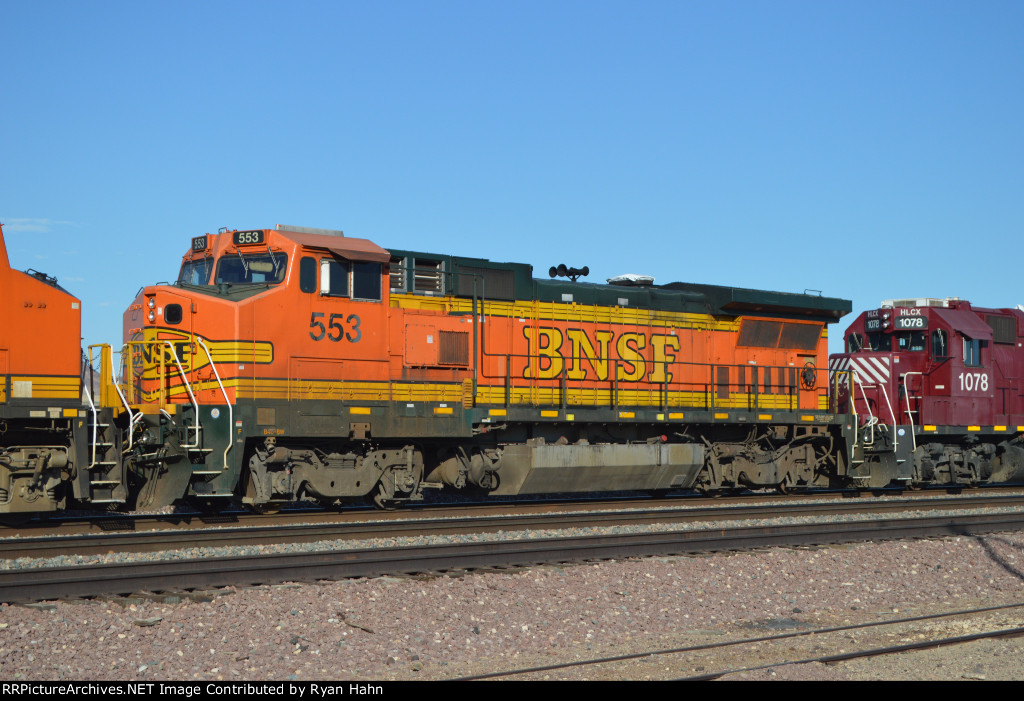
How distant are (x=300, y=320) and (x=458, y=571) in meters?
5.19

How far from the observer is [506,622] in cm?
831

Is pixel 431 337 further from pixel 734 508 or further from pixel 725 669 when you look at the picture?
pixel 725 669

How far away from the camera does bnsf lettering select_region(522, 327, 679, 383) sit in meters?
16.4

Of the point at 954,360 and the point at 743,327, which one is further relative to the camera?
the point at 954,360

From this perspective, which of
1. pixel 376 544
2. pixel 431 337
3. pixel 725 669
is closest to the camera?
pixel 725 669

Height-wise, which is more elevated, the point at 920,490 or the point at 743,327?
the point at 743,327

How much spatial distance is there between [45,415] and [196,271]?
3101 mm

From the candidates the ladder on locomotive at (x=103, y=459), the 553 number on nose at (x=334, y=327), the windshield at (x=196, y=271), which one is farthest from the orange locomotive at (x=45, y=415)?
the 553 number on nose at (x=334, y=327)

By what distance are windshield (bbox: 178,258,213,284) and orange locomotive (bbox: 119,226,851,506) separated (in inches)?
1.4

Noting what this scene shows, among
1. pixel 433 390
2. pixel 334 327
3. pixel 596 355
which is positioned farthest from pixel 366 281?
pixel 596 355

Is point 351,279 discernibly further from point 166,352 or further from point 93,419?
point 93,419

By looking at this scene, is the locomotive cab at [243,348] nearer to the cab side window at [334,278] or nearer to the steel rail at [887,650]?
the cab side window at [334,278]

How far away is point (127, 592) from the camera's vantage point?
8.28 m
